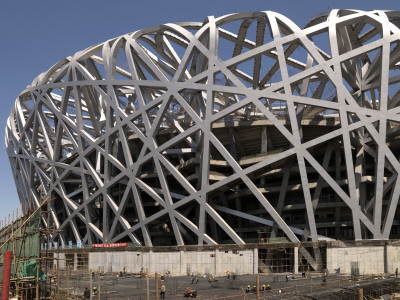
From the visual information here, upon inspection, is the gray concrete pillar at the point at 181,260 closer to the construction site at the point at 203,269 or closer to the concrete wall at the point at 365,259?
the construction site at the point at 203,269

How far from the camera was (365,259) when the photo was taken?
Result: 3662 centimetres

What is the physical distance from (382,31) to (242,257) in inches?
907

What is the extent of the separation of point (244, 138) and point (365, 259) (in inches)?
756

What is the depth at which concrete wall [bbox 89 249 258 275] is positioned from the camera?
41.5 meters

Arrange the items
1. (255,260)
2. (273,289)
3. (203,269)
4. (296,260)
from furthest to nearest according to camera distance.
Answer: (203,269) → (255,260) → (296,260) → (273,289)

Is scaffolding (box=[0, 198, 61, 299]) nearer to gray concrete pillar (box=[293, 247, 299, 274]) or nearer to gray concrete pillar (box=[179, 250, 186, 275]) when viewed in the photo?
gray concrete pillar (box=[179, 250, 186, 275])

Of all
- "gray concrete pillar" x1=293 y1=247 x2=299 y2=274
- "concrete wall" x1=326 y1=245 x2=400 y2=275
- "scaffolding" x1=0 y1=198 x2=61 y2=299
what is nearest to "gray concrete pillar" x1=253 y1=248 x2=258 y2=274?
"gray concrete pillar" x1=293 y1=247 x2=299 y2=274

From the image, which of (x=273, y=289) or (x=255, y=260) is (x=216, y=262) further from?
(x=273, y=289)

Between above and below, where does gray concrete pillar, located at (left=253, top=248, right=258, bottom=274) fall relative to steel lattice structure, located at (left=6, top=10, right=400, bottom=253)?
below

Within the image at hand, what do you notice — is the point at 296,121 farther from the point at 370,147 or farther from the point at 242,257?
the point at 242,257

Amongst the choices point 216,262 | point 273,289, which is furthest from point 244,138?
point 273,289

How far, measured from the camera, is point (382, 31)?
128 feet

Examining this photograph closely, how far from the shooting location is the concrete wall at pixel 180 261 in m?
41.5

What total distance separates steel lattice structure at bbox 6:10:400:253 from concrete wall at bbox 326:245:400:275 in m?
1.24
